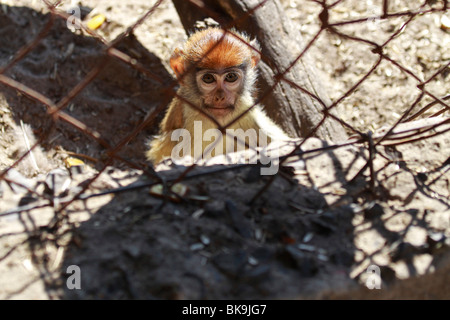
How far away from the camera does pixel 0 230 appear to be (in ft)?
7.02

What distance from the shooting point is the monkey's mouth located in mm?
4141

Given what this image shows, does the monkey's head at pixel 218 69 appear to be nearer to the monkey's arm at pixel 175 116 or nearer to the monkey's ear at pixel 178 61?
the monkey's ear at pixel 178 61

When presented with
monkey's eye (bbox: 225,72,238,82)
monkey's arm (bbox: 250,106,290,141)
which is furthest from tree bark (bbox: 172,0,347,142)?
monkey's eye (bbox: 225,72,238,82)

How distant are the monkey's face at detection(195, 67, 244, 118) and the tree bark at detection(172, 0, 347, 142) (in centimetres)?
28

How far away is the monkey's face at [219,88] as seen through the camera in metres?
4.12

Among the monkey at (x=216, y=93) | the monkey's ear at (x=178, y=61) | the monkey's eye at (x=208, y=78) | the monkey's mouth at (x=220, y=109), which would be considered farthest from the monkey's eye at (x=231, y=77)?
the monkey's ear at (x=178, y=61)

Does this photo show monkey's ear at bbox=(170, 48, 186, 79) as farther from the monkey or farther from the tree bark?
the tree bark

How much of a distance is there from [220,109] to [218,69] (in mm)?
333

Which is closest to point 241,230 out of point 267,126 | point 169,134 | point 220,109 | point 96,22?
point 220,109

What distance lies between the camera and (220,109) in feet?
13.6

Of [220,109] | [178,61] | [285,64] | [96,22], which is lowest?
[220,109]

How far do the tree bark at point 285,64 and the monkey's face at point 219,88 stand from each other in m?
0.28

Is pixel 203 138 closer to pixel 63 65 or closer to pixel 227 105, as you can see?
pixel 227 105

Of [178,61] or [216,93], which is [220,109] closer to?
[216,93]
